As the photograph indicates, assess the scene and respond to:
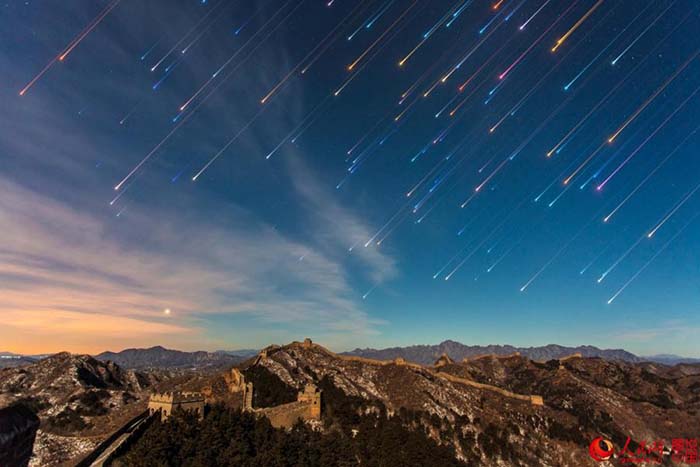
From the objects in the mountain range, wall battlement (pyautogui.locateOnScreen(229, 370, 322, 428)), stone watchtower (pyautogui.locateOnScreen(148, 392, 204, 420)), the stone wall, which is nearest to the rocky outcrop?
the mountain range

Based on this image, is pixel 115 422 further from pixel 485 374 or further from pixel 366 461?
pixel 485 374

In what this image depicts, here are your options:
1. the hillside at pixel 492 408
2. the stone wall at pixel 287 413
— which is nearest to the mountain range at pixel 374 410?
the hillside at pixel 492 408

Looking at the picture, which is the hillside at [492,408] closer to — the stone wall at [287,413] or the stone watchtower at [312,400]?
the stone watchtower at [312,400]

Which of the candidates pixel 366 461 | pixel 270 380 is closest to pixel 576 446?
pixel 366 461

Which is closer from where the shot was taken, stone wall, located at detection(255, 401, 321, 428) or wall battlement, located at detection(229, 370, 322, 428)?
stone wall, located at detection(255, 401, 321, 428)

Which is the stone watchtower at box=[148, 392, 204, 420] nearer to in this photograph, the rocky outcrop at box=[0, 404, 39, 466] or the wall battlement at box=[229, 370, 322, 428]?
the wall battlement at box=[229, 370, 322, 428]

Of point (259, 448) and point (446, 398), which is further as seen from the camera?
point (446, 398)

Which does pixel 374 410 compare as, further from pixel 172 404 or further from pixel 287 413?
pixel 172 404

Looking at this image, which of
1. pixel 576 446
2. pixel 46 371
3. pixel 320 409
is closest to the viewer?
pixel 320 409

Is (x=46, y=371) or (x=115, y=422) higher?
(x=46, y=371)
